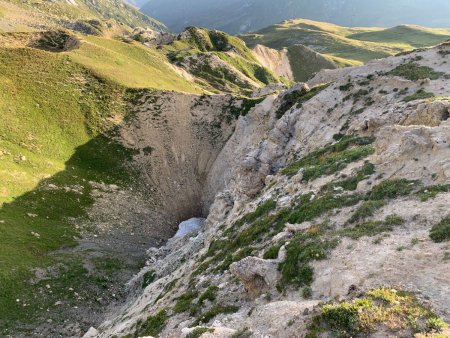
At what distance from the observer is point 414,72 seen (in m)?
47.8

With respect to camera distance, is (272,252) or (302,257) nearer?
(302,257)

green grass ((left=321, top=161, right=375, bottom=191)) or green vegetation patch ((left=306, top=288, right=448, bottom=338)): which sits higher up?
green grass ((left=321, top=161, right=375, bottom=191))

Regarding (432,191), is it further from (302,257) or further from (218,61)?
(218,61)

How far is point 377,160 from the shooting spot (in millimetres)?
26641

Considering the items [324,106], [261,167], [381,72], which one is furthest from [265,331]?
[381,72]

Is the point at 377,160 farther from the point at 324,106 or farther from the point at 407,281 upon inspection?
the point at 324,106

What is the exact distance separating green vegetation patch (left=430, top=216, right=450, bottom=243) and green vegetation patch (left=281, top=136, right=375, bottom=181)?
11709 mm

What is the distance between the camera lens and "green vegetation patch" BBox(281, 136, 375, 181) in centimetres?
2941

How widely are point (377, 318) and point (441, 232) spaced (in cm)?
752

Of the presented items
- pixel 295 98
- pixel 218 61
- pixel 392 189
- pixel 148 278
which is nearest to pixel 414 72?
pixel 295 98

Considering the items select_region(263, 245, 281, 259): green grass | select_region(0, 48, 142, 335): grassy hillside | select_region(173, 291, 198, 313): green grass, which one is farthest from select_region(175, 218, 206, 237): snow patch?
select_region(263, 245, 281, 259): green grass

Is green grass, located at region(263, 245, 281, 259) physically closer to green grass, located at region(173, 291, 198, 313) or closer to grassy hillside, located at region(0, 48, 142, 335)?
green grass, located at region(173, 291, 198, 313)


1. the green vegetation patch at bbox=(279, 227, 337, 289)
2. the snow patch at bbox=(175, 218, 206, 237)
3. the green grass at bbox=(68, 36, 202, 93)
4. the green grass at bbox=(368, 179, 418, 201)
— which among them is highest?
the green grass at bbox=(68, 36, 202, 93)

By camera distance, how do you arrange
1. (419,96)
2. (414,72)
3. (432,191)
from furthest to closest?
(414,72)
(419,96)
(432,191)
